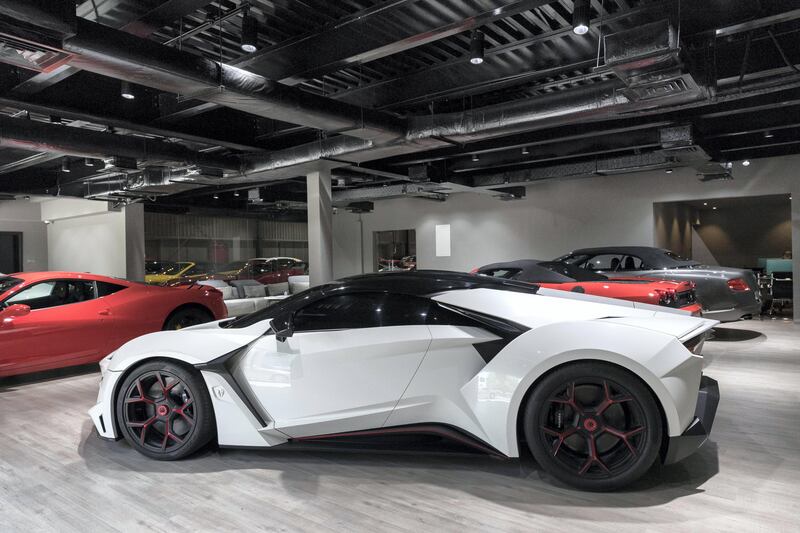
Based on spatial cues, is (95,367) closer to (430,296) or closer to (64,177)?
(430,296)

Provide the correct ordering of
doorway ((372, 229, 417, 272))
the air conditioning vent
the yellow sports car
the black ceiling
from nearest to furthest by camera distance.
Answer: the air conditioning vent, the black ceiling, the yellow sports car, doorway ((372, 229, 417, 272))

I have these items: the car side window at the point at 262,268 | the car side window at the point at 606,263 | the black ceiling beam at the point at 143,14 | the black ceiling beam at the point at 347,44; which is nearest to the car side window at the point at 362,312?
the black ceiling beam at the point at 347,44

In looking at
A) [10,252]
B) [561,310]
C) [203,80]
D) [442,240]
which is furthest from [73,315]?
[10,252]

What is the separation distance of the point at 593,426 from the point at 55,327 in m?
5.02

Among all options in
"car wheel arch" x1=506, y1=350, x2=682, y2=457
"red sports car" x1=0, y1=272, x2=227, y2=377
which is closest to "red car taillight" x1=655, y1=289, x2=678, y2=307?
A: "car wheel arch" x1=506, y1=350, x2=682, y2=457

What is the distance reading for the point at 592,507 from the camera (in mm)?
2430

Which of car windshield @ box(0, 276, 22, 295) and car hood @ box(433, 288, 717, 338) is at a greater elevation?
car windshield @ box(0, 276, 22, 295)

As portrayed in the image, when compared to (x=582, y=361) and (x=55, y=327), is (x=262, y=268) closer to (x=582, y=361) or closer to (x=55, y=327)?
(x=55, y=327)

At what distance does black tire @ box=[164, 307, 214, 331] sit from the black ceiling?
2.18 m

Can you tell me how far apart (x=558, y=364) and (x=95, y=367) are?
5511 mm

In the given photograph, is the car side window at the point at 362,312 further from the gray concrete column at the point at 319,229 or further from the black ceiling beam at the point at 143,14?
the gray concrete column at the point at 319,229

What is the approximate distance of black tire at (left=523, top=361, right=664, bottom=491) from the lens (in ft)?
8.09

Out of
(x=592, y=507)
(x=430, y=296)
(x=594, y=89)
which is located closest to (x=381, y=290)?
(x=430, y=296)

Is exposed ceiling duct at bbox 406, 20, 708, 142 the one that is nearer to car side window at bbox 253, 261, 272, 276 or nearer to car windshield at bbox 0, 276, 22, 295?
car windshield at bbox 0, 276, 22, 295
